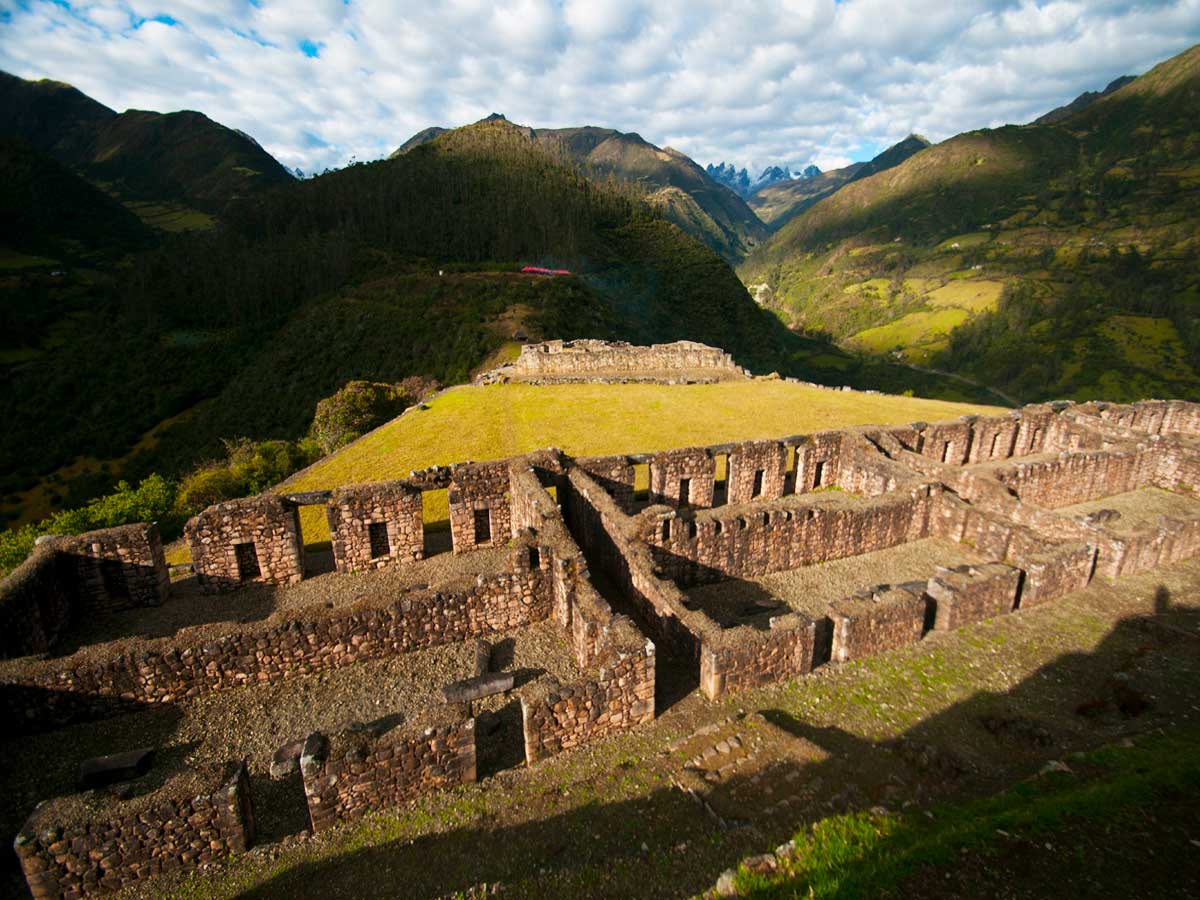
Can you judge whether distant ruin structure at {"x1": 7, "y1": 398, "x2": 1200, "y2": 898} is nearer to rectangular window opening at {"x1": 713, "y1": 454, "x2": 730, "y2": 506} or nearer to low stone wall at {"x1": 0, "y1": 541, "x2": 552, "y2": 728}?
low stone wall at {"x1": 0, "y1": 541, "x2": 552, "y2": 728}

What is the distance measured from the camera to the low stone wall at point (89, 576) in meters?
13.2

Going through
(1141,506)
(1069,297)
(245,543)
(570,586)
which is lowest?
(1141,506)

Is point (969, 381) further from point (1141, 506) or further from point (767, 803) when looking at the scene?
point (767, 803)

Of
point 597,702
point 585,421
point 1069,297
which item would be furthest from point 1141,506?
point 1069,297

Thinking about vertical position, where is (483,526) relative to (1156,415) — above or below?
below

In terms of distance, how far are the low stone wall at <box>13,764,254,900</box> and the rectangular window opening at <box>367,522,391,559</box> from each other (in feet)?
30.9

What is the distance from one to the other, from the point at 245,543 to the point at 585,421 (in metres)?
20.2

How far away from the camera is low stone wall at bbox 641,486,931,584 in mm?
15523

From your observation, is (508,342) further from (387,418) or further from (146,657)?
(146,657)

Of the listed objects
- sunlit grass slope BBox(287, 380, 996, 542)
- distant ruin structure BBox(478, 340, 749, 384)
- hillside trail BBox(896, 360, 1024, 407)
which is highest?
distant ruin structure BBox(478, 340, 749, 384)

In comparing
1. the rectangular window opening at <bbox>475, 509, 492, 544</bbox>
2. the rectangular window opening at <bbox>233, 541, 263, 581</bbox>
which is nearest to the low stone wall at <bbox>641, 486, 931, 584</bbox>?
the rectangular window opening at <bbox>475, 509, 492, 544</bbox>

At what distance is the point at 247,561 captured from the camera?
16547 millimetres

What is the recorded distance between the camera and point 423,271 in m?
106

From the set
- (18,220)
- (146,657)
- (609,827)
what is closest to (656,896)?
(609,827)
